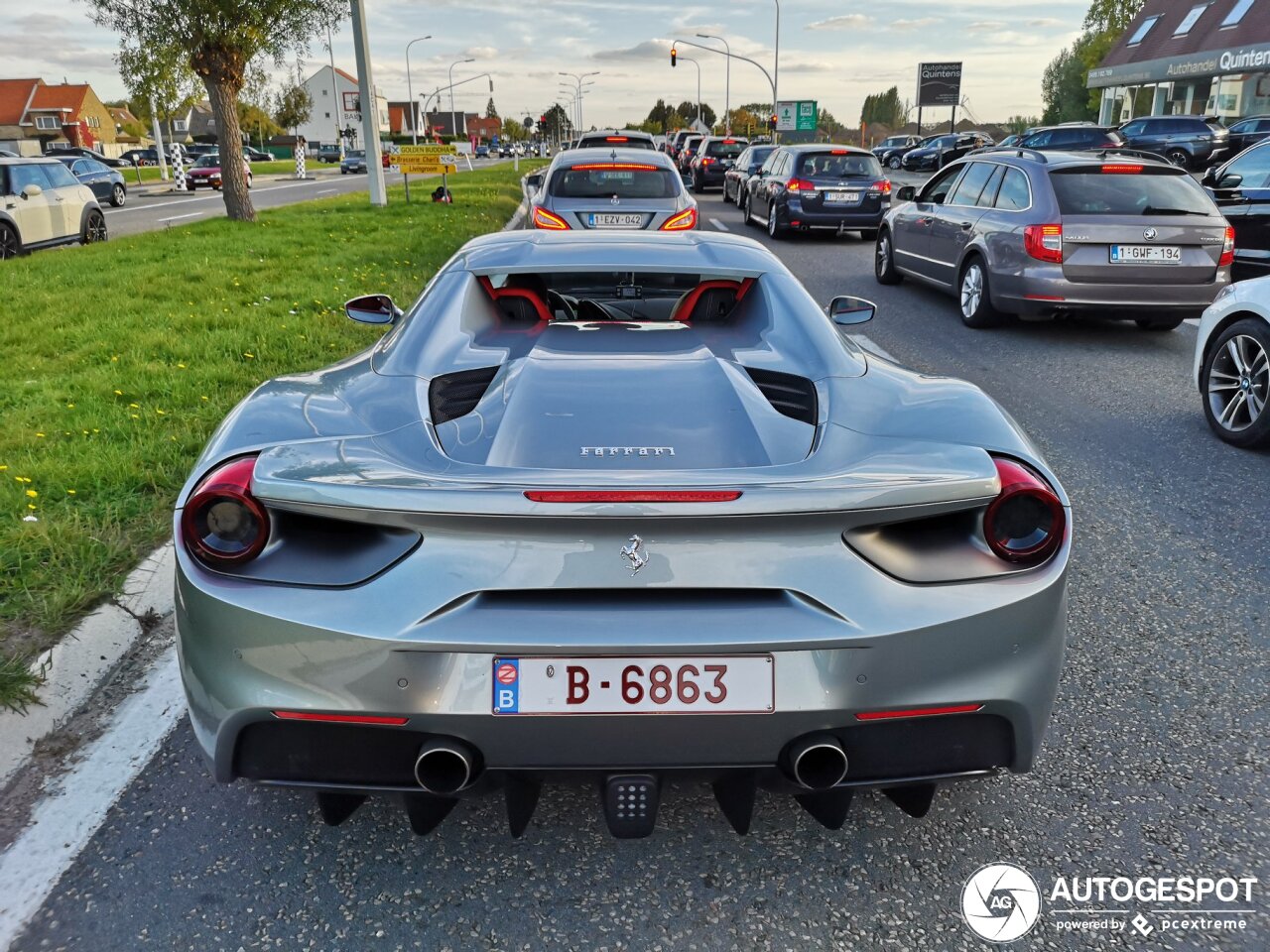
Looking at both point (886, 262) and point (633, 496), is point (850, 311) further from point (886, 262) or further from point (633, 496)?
point (886, 262)

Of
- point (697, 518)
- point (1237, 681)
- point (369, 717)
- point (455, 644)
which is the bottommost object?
point (1237, 681)

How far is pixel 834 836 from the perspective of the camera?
2447mm

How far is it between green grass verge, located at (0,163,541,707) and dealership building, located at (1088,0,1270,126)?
42.3 meters

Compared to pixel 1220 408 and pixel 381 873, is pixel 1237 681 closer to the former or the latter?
pixel 381 873

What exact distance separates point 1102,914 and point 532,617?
140 cm

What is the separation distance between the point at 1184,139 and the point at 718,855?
115ft

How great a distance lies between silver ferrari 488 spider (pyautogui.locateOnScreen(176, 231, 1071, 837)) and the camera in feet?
6.17

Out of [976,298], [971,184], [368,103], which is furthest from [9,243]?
[976,298]

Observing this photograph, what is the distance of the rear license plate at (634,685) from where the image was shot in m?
1.87

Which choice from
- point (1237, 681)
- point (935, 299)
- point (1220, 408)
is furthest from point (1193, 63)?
point (1237, 681)

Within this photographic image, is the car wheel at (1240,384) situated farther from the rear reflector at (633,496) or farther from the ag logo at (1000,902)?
the rear reflector at (633,496)

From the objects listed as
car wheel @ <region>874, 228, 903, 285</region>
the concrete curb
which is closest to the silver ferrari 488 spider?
the concrete curb

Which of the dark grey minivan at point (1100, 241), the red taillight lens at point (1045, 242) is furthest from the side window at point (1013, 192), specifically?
the red taillight lens at point (1045, 242)

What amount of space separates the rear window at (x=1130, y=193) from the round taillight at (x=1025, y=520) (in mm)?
7192
